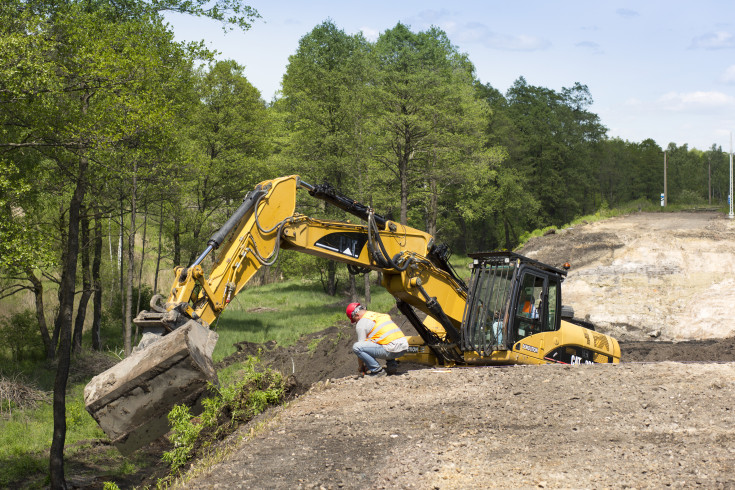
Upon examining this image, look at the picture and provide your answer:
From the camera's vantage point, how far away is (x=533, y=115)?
58688mm

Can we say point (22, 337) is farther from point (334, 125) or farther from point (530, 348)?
point (530, 348)

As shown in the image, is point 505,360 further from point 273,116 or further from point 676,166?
point 676,166

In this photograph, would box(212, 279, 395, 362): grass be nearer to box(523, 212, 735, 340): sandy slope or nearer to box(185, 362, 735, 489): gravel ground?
box(523, 212, 735, 340): sandy slope

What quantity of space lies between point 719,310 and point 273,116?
30518mm

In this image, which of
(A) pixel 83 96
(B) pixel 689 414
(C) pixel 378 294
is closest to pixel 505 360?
(B) pixel 689 414

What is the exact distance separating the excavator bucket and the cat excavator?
1cm

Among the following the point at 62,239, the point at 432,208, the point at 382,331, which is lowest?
the point at 382,331

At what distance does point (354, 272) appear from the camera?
1223 cm

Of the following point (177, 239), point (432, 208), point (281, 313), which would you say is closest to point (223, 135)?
point (177, 239)

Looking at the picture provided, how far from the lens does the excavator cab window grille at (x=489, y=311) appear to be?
11742 millimetres

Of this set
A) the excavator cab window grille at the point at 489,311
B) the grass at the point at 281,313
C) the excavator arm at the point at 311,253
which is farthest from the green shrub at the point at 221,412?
the grass at the point at 281,313

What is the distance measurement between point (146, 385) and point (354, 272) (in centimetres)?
452

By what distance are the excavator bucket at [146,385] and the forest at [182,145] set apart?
4.77 m

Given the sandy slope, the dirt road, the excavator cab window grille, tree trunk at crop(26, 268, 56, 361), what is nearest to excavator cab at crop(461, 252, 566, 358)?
the excavator cab window grille
